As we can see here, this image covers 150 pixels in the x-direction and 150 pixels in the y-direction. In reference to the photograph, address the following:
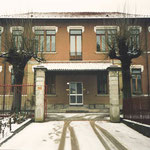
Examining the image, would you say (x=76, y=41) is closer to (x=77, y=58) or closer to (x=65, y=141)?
(x=77, y=58)

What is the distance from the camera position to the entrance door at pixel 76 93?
14.7m

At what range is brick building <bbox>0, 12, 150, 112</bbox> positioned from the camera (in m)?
14.2

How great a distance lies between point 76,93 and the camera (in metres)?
14.8

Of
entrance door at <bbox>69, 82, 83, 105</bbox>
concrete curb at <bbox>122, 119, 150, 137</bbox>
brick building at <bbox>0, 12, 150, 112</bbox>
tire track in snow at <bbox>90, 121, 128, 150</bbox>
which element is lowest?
tire track in snow at <bbox>90, 121, 128, 150</bbox>

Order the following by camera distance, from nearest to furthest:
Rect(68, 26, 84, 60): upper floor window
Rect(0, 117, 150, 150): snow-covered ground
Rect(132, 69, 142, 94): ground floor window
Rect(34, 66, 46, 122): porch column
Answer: Rect(0, 117, 150, 150): snow-covered ground < Rect(34, 66, 46, 122): porch column < Rect(132, 69, 142, 94): ground floor window < Rect(68, 26, 84, 60): upper floor window

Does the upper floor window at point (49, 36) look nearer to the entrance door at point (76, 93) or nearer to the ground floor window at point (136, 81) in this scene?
the entrance door at point (76, 93)

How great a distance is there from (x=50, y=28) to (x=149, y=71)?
10.1 metres

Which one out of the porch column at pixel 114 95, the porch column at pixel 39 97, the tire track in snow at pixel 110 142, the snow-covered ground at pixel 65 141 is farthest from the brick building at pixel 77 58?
the tire track in snow at pixel 110 142

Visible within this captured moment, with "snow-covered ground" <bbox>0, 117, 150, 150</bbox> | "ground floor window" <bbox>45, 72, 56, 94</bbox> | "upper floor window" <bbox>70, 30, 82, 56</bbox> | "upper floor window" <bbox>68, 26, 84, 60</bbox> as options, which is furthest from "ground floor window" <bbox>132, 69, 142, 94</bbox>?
"snow-covered ground" <bbox>0, 117, 150, 150</bbox>

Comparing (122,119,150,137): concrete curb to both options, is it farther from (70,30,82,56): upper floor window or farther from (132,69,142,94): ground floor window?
(70,30,82,56): upper floor window

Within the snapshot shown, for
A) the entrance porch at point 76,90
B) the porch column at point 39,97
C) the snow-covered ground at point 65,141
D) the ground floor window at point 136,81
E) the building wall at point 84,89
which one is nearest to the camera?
the snow-covered ground at point 65,141

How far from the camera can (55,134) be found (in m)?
5.79

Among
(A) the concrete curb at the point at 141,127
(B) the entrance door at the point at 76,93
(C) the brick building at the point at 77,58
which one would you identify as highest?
(C) the brick building at the point at 77,58

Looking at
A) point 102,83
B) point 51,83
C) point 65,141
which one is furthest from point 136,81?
point 65,141
